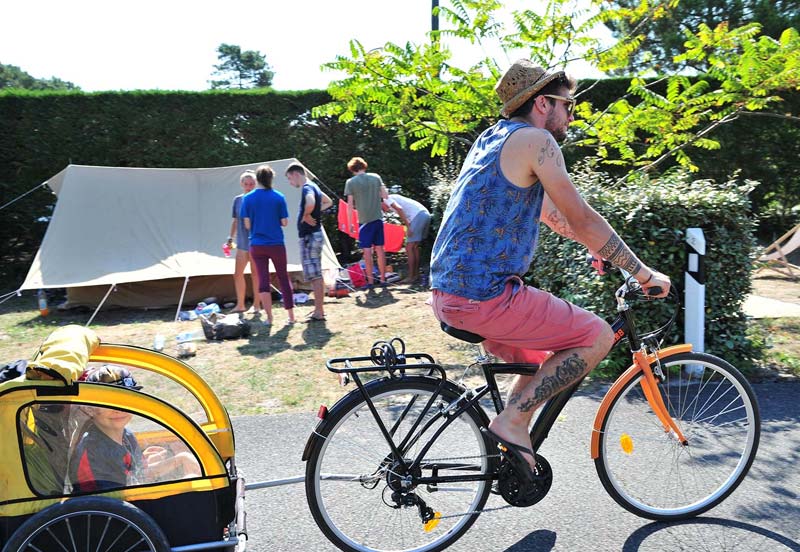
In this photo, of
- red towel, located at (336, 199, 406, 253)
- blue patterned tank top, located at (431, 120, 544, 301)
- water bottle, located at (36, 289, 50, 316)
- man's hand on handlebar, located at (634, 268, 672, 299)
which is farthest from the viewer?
red towel, located at (336, 199, 406, 253)

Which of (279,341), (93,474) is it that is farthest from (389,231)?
(93,474)

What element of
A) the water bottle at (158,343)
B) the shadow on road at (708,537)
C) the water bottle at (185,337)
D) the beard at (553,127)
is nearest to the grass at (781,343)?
the shadow on road at (708,537)

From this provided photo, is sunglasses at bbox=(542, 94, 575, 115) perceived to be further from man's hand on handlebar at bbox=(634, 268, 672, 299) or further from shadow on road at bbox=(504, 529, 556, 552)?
shadow on road at bbox=(504, 529, 556, 552)

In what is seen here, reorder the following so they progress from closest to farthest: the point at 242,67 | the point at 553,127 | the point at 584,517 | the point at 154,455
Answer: the point at 154,455 < the point at 553,127 < the point at 584,517 < the point at 242,67

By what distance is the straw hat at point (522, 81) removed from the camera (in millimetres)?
2667

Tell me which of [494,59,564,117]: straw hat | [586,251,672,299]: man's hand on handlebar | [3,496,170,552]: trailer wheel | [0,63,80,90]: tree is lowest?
[3,496,170,552]: trailer wheel

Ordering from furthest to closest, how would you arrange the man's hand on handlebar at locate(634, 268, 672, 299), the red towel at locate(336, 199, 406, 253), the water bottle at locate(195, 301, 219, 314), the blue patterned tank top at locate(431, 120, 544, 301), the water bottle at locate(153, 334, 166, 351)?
the red towel at locate(336, 199, 406, 253) < the water bottle at locate(195, 301, 219, 314) < the water bottle at locate(153, 334, 166, 351) < the man's hand on handlebar at locate(634, 268, 672, 299) < the blue patterned tank top at locate(431, 120, 544, 301)

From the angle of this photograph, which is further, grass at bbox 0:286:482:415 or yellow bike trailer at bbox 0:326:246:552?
grass at bbox 0:286:482:415

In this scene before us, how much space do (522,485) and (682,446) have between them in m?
0.93

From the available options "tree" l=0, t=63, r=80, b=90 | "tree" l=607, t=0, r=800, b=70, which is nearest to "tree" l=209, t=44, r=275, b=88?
"tree" l=0, t=63, r=80, b=90

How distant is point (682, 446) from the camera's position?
3.21 m

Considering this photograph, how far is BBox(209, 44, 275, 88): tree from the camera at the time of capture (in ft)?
214

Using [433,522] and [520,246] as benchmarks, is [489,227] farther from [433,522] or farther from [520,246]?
[433,522]

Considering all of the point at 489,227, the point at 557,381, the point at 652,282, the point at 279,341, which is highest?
the point at 489,227
